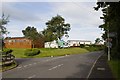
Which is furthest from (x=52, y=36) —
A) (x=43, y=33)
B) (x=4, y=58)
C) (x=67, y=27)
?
(x=4, y=58)

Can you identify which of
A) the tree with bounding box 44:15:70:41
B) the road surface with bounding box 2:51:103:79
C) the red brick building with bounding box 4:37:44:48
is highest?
the tree with bounding box 44:15:70:41

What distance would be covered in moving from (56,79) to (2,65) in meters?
12.2

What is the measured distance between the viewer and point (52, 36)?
111 m

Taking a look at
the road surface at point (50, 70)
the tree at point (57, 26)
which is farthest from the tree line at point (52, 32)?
the road surface at point (50, 70)

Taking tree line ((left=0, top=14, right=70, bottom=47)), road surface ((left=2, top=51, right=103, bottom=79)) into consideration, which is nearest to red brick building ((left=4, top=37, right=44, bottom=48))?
tree line ((left=0, top=14, right=70, bottom=47))

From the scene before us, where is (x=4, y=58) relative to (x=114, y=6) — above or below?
below

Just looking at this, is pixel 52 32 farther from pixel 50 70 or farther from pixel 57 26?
pixel 50 70

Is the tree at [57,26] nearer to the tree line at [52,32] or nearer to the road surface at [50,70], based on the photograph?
the tree line at [52,32]

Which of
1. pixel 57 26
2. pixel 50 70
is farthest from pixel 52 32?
pixel 50 70

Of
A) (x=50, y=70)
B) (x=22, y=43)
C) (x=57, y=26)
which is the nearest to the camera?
(x=50, y=70)

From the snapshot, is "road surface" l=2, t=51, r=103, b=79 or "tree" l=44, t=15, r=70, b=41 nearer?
"road surface" l=2, t=51, r=103, b=79

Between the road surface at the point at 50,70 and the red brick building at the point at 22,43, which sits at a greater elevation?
the red brick building at the point at 22,43

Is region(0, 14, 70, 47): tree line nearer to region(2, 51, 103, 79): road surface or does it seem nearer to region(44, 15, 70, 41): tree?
region(44, 15, 70, 41): tree

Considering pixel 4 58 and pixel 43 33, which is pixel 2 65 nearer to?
pixel 4 58
